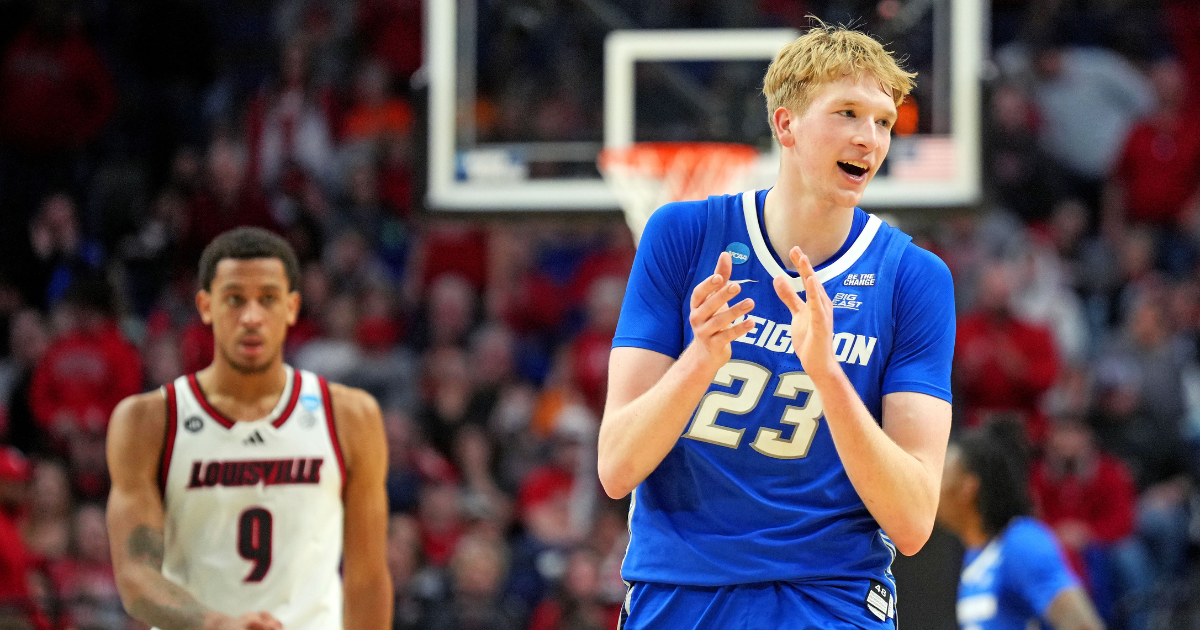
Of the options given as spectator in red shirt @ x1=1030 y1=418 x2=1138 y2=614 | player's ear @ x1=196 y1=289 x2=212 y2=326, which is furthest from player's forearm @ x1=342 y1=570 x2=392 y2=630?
spectator in red shirt @ x1=1030 y1=418 x2=1138 y2=614

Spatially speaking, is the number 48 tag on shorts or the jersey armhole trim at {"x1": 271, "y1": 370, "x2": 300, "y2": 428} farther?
the jersey armhole trim at {"x1": 271, "y1": 370, "x2": 300, "y2": 428}

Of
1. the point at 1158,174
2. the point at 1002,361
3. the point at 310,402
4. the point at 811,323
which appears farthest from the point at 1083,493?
the point at 811,323

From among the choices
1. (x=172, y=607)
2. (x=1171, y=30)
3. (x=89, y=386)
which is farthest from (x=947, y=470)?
(x=1171, y=30)

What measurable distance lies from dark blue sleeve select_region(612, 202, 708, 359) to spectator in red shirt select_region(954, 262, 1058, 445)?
7.51m

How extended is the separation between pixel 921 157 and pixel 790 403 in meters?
4.97

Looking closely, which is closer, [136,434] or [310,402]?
[136,434]

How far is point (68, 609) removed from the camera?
8.34m

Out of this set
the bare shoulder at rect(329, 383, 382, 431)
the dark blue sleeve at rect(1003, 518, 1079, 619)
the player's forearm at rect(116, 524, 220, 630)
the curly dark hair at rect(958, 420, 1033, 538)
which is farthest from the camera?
the curly dark hair at rect(958, 420, 1033, 538)

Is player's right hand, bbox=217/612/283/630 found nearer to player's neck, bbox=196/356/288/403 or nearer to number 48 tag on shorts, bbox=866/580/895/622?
player's neck, bbox=196/356/288/403

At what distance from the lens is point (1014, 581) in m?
5.73

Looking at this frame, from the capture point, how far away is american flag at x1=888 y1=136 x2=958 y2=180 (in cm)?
771

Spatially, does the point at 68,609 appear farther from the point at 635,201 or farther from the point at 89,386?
the point at 635,201

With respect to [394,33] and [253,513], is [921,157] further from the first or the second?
[394,33]

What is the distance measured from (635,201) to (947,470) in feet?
8.20
